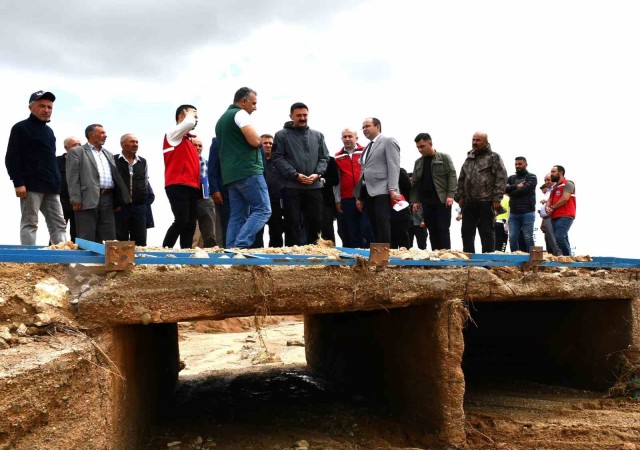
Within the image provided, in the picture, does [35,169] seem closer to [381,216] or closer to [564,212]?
[381,216]

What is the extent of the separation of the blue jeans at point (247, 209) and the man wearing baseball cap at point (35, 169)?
176cm

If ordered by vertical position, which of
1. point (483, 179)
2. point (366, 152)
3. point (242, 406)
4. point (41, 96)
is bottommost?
point (242, 406)

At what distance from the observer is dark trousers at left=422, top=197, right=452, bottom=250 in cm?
668

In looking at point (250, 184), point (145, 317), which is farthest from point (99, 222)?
point (145, 317)

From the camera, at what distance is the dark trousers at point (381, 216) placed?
5.88m

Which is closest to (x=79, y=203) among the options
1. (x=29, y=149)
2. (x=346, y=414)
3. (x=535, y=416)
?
(x=29, y=149)

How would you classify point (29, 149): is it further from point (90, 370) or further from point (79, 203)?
point (90, 370)

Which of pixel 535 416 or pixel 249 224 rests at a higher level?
pixel 249 224

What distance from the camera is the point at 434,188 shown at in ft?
22.4

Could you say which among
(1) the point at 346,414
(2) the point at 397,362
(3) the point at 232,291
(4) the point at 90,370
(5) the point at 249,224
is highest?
(5) the point at 249,224

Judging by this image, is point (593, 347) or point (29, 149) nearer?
point (29, 149)

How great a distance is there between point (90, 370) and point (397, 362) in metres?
3.12

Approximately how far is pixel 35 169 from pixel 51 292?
7.73 ft

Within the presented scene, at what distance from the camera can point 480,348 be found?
23.3ft
